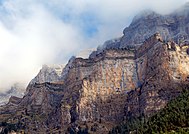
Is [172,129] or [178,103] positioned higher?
[178,103]

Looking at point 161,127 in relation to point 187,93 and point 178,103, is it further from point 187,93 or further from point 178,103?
point 187,93

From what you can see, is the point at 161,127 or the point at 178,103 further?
the point at 178,103

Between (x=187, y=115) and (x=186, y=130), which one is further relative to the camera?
(x=187, y=115)

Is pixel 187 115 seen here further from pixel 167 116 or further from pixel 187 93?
pixel 187 93

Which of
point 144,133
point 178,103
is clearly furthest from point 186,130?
point 178,103

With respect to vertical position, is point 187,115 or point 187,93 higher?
point 187,93

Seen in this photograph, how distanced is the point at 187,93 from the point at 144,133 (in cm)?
4403

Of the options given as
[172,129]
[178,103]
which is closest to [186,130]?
[172,129]

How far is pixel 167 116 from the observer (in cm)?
16588

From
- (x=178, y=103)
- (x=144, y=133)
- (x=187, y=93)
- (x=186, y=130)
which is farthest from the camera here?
(x=187, y=93)

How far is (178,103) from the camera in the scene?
181 metres

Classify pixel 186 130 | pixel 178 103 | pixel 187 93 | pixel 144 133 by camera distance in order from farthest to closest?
1. pixel 187 93
2. pixel 178 103
3. pixel 144 133
4. pixel 186 130

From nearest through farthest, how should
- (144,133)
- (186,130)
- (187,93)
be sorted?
1. (186,130)
2. (144,133)
3. (187,93)

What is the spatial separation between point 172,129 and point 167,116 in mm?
11738
